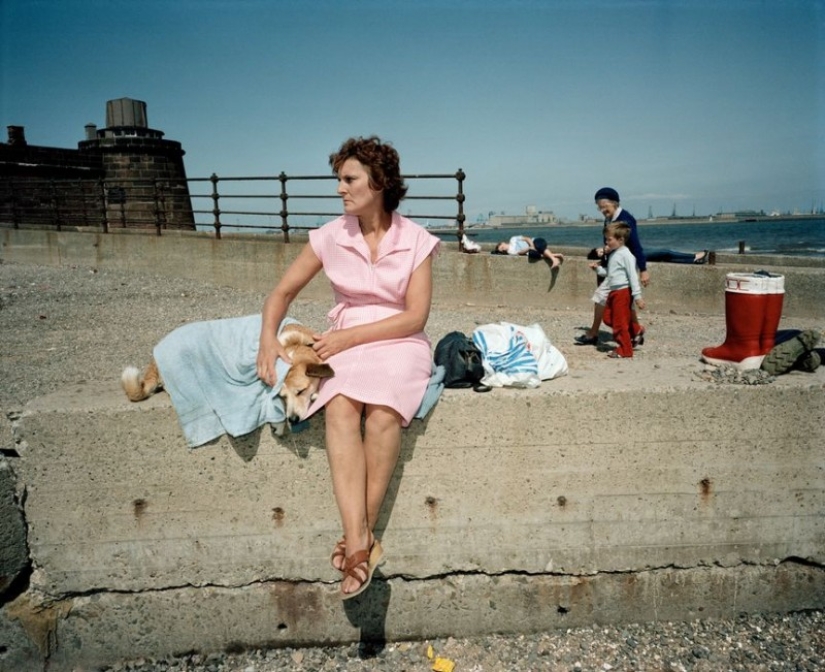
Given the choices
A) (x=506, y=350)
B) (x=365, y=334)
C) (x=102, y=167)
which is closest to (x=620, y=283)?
(x=506, y=350)

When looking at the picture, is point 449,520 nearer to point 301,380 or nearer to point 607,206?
point 301,380

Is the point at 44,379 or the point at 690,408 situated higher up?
the point at 690,408

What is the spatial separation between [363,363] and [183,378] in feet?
2.42

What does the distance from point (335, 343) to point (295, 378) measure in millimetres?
225

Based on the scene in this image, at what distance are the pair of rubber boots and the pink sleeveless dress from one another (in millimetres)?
1406

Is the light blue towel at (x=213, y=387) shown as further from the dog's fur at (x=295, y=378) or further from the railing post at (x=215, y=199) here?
the railing post at (x=215, y=199)

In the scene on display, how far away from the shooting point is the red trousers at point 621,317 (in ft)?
17.6

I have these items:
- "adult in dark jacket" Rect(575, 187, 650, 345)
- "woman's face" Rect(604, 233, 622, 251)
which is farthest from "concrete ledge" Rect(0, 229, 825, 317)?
→ "woman's face" Rect(604, 233, 622, 251)

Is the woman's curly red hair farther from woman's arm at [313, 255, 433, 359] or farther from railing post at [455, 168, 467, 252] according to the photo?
railing post at [455, 168, 467, 252]

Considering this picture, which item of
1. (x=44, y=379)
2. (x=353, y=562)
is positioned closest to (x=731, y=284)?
(x=353, y=562)

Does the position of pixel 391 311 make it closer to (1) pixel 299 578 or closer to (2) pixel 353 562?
(2) pixel 353 562

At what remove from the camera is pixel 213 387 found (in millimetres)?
2441

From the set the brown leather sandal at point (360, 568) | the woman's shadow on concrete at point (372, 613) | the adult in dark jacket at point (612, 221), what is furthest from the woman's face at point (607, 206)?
the brown leather sandal at point (360, 568)

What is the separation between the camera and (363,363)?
7.87 feet
